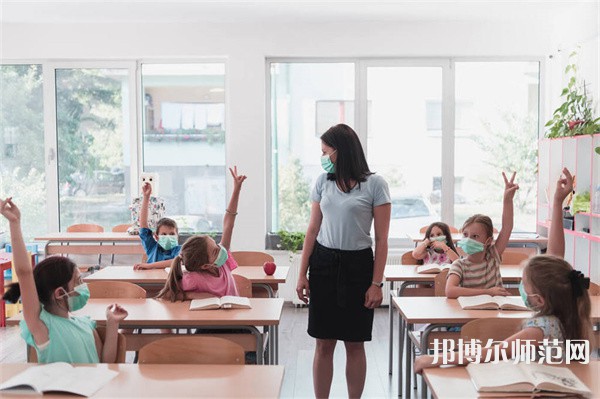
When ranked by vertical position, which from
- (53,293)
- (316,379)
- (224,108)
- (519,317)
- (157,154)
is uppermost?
(224,108)

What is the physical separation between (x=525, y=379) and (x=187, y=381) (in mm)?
1025

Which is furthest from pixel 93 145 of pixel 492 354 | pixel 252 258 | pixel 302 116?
pixel 492 354

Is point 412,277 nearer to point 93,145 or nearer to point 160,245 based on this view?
point 160,245

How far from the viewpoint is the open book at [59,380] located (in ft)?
6.67

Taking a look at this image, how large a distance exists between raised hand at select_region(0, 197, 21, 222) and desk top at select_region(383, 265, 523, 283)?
2.38 metres

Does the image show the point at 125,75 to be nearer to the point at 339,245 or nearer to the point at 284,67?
the point at 284,67

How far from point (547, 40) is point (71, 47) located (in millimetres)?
4709

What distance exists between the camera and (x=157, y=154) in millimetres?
7027

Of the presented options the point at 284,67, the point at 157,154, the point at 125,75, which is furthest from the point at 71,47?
the point at 284,67

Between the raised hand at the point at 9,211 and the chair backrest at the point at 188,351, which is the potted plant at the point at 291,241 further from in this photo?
the raised hand at the point at 9,211

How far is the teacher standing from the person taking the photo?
10.3 feet

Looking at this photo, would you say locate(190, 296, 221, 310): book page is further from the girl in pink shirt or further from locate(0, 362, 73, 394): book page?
locate(0, 362, 73, 394): book page

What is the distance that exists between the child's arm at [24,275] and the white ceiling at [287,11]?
4.10 meters

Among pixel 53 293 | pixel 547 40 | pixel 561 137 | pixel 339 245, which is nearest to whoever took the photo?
pixel 53 293
